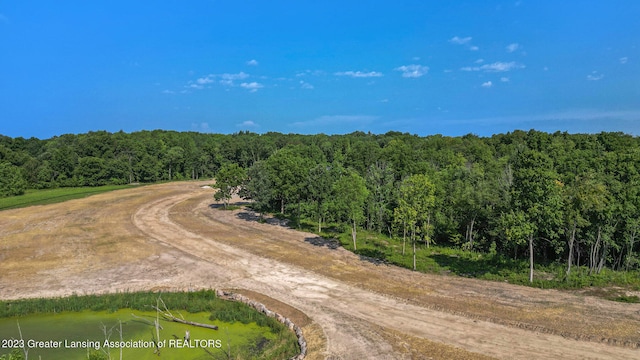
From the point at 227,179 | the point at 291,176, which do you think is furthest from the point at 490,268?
the point at 227,179

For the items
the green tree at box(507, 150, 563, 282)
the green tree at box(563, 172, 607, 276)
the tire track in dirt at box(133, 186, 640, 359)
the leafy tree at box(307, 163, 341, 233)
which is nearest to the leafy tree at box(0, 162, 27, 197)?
the tire track in dirt at box(133, 186, 640, 359)

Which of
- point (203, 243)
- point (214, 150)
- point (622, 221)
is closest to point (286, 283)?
point (203, 243)

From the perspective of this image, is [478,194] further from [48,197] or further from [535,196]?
[48,197]

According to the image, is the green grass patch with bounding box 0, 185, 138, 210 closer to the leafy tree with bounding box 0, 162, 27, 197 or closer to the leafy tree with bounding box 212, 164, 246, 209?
the leafy tree with bounding box 0, 162, 27, 197

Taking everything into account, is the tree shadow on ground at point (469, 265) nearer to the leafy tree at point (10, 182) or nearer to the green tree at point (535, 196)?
the green tree at point (535, 196)

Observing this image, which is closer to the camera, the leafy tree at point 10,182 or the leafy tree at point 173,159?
the leafy tree at point 10,182

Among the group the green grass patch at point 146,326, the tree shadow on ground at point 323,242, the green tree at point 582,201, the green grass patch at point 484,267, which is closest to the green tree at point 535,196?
the green tree at point 582,201

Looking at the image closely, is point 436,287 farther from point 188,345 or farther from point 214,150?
point 214,150
